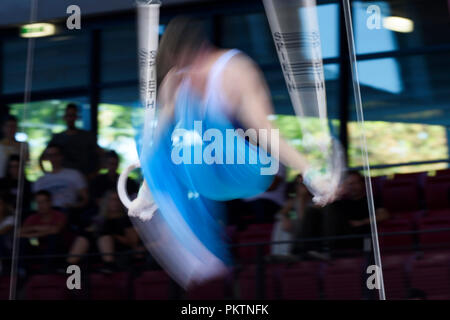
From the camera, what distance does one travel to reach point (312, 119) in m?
3.09

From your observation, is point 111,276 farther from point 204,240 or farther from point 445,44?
point 445,44

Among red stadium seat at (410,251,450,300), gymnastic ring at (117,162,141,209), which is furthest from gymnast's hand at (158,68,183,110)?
red stadium seat at (410,251,450,300)

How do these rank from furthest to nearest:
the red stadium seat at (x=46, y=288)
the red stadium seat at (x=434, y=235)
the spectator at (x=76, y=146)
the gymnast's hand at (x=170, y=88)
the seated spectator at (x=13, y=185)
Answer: the seated spectator at (x=13, y=185)
the red stadium seat at (x=46, y=288)
the spectator at (x=76, y=146)
the gymnast's hand at (x=170, y=88)
the red stadium seat at (x=434, y=235)

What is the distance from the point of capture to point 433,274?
3064mm

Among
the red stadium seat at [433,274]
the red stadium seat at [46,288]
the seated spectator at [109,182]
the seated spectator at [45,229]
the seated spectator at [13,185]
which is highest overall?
the seated spectator at [13,185]

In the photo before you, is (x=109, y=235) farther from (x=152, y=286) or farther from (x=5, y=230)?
(x=5, y=230)

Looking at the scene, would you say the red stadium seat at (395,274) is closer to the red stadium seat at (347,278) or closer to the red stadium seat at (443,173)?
the red stadium seat at (347,278)

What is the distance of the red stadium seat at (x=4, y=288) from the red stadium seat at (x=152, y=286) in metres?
0.66

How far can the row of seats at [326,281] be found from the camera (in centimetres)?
306

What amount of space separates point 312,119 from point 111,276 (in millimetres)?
1065

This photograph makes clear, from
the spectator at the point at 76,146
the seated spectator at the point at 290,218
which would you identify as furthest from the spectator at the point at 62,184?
the seated spectator at the point at 290,218

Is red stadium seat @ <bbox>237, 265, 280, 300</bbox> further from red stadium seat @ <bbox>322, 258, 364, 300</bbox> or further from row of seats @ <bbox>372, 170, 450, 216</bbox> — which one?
row of seats @ <bbox>372, 170, 450, 216</bbox>

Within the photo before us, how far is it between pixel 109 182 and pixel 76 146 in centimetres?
22

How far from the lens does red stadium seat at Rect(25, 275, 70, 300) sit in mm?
3406
